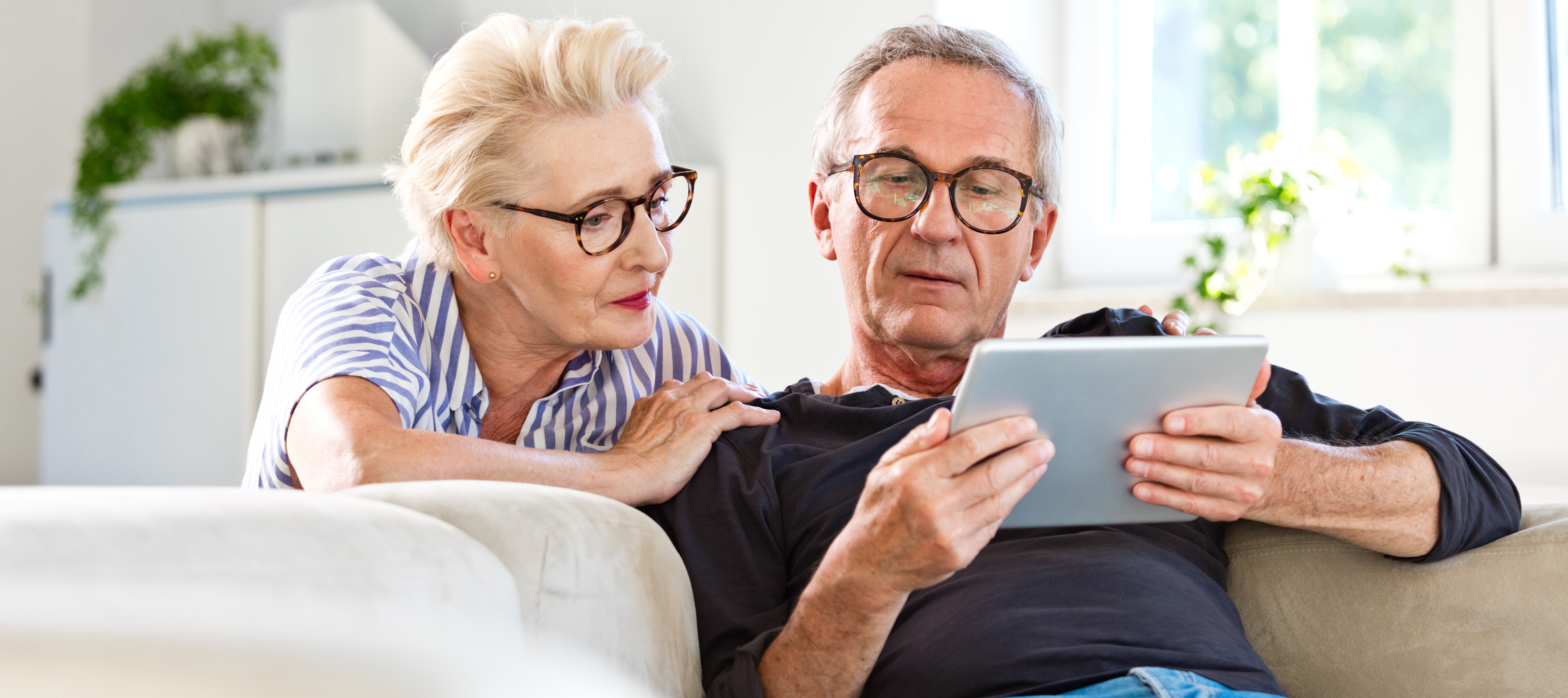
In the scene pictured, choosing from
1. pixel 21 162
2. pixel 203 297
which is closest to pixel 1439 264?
pixel 203 297

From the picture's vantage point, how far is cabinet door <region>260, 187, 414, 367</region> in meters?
2.75

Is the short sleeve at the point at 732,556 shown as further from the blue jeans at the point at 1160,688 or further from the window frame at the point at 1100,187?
the window frame at the point at 1100,187

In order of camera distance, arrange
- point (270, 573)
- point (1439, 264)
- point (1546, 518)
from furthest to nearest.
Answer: point (1439, 264) → point (1546, 518) → point (270, 573)

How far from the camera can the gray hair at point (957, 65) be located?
1.45 m

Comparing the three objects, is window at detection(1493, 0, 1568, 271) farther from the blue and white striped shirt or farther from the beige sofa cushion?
→ the blue and white striped shirt

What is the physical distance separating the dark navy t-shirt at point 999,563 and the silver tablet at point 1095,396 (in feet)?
0.46

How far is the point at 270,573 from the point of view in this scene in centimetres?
62

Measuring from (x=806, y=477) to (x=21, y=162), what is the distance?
→ 3269 millimetres

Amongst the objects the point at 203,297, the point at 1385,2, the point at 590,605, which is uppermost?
the point at 1385,2

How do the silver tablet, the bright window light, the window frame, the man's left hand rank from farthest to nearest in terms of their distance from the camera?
1. the window frame
2. the bright window light
3. the man's left hand
4. the silver tablet

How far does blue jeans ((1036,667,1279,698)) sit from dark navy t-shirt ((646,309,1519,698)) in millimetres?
21

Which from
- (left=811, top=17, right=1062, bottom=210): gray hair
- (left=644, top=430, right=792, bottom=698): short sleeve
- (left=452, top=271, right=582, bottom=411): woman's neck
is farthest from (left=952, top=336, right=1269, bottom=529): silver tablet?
(left=452, top=271, right=582, bottom=411): woman's neck

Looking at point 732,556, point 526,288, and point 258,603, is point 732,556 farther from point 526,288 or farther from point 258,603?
point 258,603

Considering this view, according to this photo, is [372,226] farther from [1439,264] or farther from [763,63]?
[1439,264]
